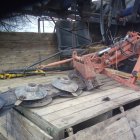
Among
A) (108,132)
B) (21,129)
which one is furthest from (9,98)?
(108,132)

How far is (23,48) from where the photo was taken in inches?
184

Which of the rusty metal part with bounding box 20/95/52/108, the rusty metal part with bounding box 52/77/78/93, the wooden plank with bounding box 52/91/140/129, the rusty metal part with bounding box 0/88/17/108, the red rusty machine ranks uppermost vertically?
the red rusty machine

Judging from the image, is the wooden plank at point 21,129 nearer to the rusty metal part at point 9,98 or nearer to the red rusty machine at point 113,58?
the rusty metal part at point 9,98

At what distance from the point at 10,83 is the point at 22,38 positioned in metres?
1.36

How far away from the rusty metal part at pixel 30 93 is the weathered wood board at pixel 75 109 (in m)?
0.13

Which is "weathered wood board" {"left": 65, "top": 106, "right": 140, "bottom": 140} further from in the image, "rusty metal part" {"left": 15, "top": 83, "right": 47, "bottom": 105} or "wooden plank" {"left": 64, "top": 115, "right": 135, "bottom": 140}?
"rusty metal part" {"left": 15, "top": 83, "right": 47, "bottom": 105}

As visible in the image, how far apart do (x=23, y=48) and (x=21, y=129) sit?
2354mm

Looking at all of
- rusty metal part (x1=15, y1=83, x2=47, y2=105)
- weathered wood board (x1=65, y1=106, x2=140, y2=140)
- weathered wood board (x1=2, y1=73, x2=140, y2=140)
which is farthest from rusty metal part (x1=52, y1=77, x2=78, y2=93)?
weathered wood board (x1=65, y1=106, x2=140, y2=140)

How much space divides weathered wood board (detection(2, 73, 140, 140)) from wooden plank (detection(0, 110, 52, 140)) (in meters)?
0.06

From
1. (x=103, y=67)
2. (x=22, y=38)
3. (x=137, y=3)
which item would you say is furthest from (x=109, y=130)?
(x=137, y=3)

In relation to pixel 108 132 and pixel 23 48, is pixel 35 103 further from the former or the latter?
pixel 23 48

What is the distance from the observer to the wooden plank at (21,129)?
2.29 m

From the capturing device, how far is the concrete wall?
14.5 feet

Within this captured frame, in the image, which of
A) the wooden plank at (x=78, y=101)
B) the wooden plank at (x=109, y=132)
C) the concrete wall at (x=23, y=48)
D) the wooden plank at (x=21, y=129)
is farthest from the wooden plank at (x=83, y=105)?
the concrete wall at (x=23, y=48)
